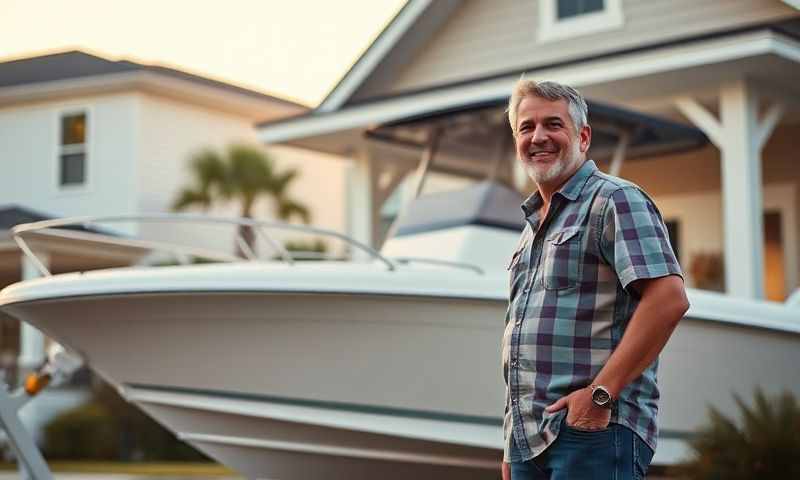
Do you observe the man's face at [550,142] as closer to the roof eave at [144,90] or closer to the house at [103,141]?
the house at [103,141]

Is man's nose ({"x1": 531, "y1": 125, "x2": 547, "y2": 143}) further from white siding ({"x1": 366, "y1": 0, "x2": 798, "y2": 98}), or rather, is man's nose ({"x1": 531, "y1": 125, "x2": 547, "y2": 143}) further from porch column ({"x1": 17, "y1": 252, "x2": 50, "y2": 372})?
porch column ({"x1": 17, "y1": 252, "x2": 50, "y2": 372})

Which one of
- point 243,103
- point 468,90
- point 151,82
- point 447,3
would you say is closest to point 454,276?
point 468,90

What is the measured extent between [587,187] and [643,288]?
34 cm

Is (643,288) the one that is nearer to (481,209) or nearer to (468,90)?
(481,209)

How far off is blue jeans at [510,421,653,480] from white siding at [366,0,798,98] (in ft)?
22.9

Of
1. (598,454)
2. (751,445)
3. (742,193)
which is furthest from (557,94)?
(742,193)

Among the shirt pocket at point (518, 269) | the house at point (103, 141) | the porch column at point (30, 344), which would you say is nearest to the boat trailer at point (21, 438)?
the shirt pocket at point (518, 269)

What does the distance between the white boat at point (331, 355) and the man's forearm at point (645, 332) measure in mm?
3314

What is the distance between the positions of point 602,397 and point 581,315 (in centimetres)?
23

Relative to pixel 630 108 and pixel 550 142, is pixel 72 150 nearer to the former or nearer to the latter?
pixel 630 108

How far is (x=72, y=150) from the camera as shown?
67.4 ft

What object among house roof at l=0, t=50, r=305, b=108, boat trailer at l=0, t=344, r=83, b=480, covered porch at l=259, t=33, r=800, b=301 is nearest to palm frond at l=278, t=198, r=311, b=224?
house roof at l=0, t=50, r=305, b=108

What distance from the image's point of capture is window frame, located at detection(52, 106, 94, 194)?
2031cm

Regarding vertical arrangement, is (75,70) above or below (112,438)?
above
